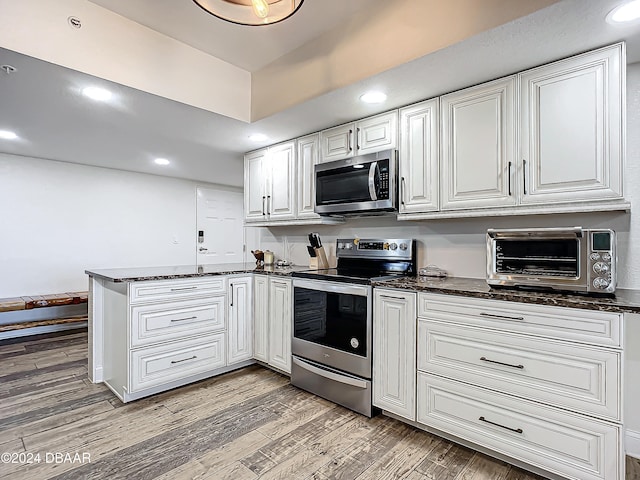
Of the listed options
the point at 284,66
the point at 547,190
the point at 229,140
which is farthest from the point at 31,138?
the point at 547,190

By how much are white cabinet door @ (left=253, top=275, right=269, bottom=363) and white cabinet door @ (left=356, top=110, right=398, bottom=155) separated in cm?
145

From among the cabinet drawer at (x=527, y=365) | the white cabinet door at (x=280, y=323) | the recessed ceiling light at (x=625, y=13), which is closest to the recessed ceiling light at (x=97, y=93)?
the white cabinet door at (x=280, y=323)

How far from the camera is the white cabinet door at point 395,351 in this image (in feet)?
6.73

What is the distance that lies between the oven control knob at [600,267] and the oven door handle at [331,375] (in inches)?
57.4

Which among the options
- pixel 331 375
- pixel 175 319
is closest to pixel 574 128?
pixel 331 375

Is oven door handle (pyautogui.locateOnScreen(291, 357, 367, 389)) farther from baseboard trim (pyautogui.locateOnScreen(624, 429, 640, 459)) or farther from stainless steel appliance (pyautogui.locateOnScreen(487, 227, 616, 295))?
baseboard trim (pyautogui.locateOnScreen(624, 429, 640, 459))

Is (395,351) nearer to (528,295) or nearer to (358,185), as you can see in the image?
(528,295)

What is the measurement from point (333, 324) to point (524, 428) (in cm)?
126

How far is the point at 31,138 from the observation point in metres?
3.35

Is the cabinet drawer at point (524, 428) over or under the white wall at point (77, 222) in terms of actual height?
under

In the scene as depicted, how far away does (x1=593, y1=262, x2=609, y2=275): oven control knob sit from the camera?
1.54 metres

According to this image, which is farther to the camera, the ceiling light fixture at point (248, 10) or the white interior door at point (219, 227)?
the white interior door at point (219, 227)

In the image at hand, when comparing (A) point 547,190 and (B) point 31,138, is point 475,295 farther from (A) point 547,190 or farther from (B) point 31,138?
(B) point 31,138

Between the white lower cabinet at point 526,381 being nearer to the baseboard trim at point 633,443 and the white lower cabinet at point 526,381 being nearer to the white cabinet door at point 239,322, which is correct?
the baseboard trim at point 633,443
